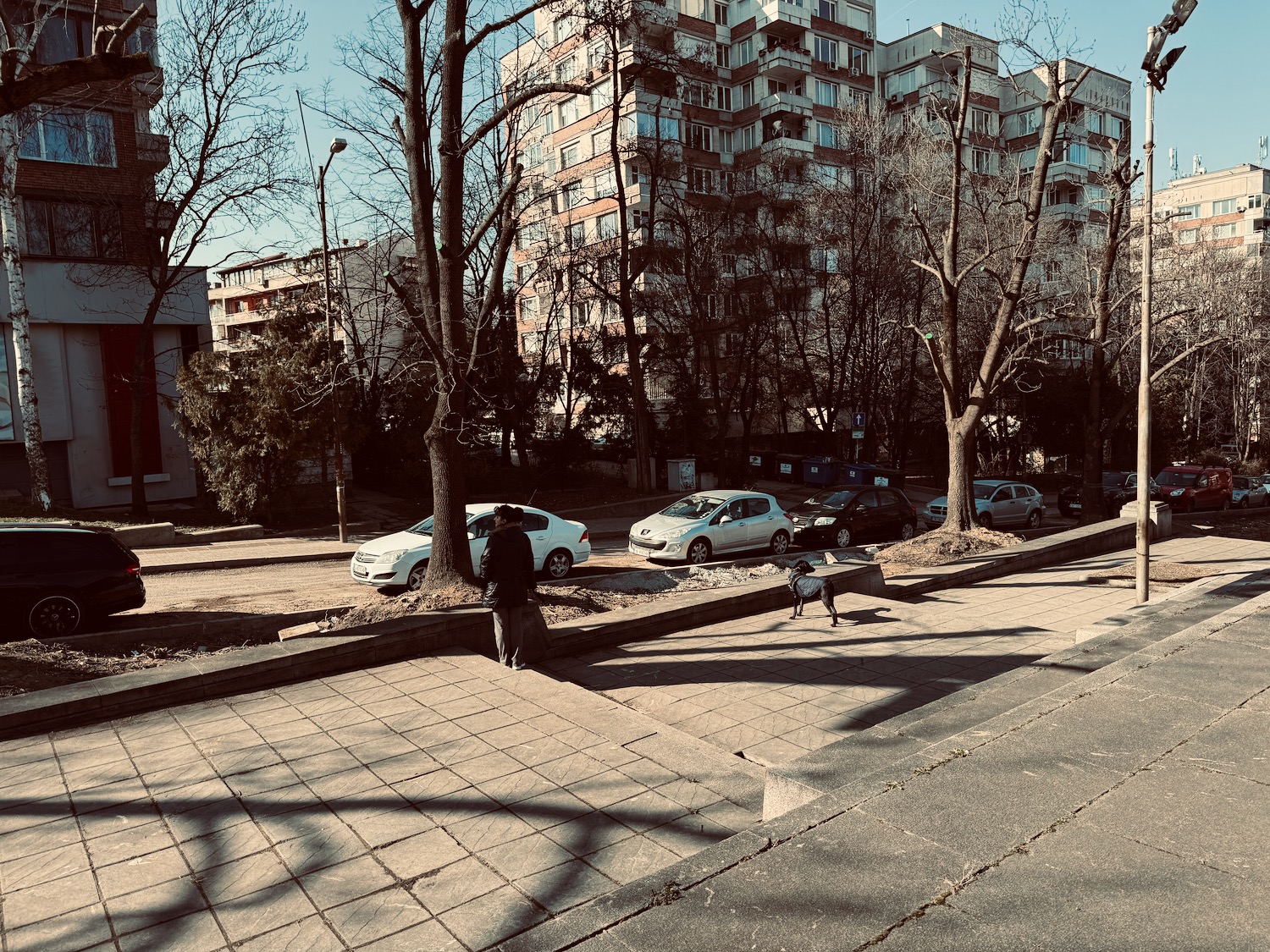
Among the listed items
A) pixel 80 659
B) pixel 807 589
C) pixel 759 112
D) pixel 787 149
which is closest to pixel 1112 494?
pixel 807 589

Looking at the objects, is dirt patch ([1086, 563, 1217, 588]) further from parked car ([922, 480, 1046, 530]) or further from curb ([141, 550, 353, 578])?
curb ([141, 550, 353, 578])

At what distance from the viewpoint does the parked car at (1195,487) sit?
31359 millimetres

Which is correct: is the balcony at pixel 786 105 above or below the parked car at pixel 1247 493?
above

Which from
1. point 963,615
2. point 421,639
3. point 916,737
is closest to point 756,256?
point 963,615

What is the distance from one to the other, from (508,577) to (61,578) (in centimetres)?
680

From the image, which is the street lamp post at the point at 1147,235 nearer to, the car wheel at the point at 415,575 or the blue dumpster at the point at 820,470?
the car wheel at the point at 415,575

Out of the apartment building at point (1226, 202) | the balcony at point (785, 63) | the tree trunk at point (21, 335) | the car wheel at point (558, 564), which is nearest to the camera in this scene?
the car wheel at point (558, 564)

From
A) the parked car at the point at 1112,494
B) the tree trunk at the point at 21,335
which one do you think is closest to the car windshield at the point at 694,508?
the tree trunk at the point at 21,335

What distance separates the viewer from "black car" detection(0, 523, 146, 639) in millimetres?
11094

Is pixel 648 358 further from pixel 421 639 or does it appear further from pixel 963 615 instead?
pixel 421 639

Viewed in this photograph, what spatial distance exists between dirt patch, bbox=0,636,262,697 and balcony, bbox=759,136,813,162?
4009 cm

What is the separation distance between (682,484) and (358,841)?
92.2 ft

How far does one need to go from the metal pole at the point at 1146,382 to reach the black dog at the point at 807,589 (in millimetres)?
4827

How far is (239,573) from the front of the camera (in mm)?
17672
